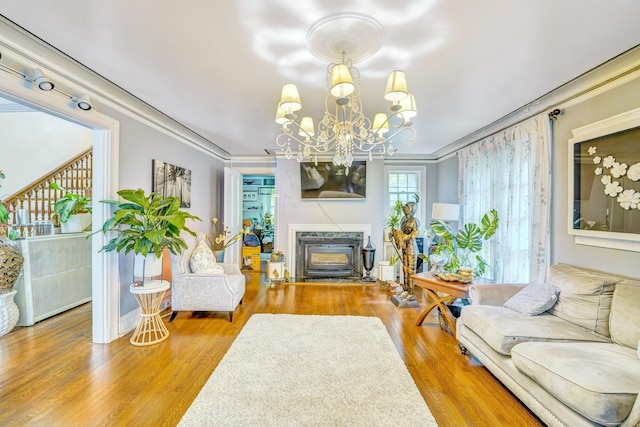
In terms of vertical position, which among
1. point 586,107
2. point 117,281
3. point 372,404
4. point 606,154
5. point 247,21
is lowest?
point 372,404

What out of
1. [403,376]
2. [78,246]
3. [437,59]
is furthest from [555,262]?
[78,246]

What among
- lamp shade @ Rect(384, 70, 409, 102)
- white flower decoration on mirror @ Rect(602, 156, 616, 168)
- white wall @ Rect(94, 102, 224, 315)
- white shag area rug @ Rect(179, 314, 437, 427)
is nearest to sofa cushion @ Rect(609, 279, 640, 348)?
white flower decoration on mirror @ Rect(602, 156, 616, 168)

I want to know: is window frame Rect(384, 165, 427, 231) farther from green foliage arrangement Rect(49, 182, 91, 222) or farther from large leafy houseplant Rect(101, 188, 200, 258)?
green foliage arrangement Rect(49, 182, 91, 222)

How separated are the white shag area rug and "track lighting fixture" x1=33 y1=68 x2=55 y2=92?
248cm

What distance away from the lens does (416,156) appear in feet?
18.5

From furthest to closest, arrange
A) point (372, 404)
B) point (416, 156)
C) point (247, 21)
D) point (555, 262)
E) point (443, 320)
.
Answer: point (416, 156) < point (443, 320) < point (555, 262) < point (372, 404) < point (247, 21)

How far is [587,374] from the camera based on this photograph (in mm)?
1424

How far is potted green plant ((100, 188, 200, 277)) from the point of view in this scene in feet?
8.27

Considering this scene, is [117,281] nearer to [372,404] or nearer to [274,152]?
[372,404]

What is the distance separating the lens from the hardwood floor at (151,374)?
5.78ft

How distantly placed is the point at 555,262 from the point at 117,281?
449 centimetres

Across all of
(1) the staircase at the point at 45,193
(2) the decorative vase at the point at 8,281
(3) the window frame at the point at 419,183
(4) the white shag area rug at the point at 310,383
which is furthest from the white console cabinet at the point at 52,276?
(3) the window frame at the point at 419,183

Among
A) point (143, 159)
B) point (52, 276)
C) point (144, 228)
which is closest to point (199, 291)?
point (144, 228)

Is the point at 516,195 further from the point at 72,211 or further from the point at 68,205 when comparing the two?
the point at 72,211
